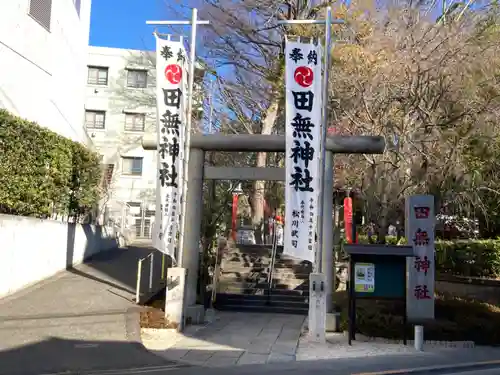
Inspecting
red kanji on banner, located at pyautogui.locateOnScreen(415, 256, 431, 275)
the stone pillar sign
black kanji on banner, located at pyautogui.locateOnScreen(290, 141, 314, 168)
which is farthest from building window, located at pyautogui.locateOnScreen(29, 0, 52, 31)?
red kanji on banner, located at pyautogui.locateOnScreen(415, 256, 431, 275)

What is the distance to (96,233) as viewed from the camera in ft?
70.5

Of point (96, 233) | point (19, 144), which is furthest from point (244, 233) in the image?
point (19, 144)

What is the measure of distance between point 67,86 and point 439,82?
52.3 feet

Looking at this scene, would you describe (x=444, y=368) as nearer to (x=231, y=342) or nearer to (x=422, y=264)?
(x=422, y=264)

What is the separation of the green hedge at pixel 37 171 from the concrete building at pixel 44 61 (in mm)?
2856

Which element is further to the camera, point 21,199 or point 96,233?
point 96,233

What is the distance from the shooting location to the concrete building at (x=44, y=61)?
59.7 ft

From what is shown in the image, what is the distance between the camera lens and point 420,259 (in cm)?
1248

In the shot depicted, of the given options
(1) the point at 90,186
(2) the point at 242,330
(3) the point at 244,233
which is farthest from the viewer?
(3) the point at 244,233

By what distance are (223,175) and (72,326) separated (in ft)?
17.4

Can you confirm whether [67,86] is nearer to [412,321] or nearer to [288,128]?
[288,128]

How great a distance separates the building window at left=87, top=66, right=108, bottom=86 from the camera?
131 ft

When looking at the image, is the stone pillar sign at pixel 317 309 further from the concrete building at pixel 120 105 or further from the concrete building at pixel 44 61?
the concrete building at pixel 120 105

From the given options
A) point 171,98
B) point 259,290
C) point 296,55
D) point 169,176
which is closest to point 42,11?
point 171,98
